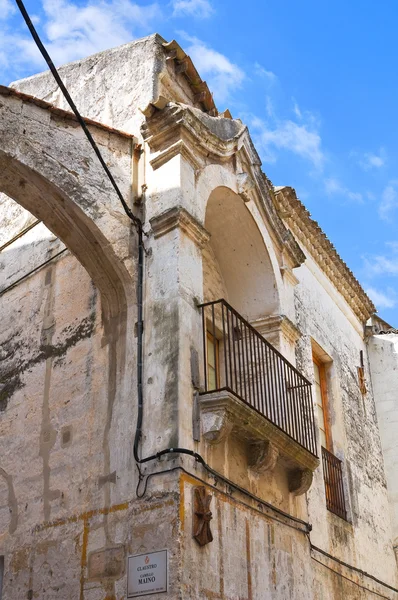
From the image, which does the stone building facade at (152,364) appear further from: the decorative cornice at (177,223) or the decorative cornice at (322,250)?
the decorative cornice at (322,250)

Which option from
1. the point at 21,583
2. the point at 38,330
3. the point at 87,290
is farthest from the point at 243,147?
the point at 21,583

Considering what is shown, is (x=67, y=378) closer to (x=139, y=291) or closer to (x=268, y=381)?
(x=139, y=291)

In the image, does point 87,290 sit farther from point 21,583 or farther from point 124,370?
point 21,583

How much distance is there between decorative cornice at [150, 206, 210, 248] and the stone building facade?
14mm

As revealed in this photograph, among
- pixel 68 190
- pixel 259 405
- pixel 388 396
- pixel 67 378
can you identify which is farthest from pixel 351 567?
pixel 68 190

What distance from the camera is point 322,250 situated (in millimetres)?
11727

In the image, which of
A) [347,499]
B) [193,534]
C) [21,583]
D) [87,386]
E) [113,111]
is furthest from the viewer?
[347,499]

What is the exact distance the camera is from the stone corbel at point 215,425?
608cm

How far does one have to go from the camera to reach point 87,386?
6887mm

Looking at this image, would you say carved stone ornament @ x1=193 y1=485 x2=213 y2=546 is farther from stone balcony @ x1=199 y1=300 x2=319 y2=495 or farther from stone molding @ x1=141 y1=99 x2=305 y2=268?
stone molding @ x1=141 y1=99 x2=305 y2=268

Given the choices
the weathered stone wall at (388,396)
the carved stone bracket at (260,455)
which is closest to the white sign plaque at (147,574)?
the carved stone bracket at (260,455)

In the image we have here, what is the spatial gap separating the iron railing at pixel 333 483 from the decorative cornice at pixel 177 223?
3.81 m

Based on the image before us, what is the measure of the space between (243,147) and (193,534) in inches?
169

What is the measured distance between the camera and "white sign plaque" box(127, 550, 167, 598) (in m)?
5.35
